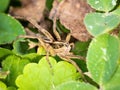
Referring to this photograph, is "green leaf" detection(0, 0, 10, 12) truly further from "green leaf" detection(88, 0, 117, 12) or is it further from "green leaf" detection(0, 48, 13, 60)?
"green leaf" detection(88, 0, 117, 12)

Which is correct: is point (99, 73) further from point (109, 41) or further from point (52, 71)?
point (52, 71)

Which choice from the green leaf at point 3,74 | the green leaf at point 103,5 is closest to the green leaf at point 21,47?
the green leaf at point 3,74

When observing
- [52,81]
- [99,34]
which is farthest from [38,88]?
[99,34]

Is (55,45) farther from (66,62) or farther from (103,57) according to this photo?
(103,57)

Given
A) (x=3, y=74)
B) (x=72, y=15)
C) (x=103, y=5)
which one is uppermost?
(x=103, y=5)

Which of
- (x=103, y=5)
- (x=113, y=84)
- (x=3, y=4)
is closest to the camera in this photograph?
(x=113, y=84)

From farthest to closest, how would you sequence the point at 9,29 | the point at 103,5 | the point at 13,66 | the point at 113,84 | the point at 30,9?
1. the point at 30,9
2. the point at 9,29
3. the point at 13,66
4. the point at 103,5
5. the point at 113,84

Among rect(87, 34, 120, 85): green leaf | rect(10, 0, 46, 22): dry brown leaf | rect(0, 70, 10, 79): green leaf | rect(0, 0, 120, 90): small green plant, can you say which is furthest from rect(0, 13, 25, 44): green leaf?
rect(87, 34, 120, 85): green leaf

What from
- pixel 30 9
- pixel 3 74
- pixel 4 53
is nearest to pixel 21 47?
pixel 4 53
